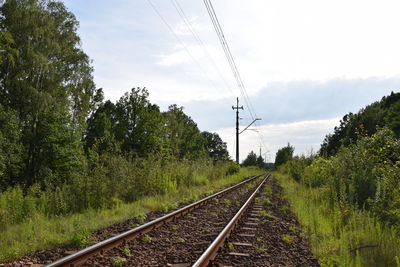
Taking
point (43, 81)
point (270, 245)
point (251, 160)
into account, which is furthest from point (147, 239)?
point (251, 160)

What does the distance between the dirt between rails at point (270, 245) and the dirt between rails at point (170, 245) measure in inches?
19.9

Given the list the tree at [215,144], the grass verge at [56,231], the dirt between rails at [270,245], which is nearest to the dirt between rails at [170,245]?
the dirt between rails at [270,245]

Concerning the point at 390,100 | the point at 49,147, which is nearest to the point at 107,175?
the point at 49,147

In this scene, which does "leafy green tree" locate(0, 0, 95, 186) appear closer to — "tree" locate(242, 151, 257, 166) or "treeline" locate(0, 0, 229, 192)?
"treeline" locate(0, 0, 229, 192)

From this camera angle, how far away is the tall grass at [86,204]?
21.3ft

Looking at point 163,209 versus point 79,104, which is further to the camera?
point 79,104

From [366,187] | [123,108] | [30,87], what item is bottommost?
[366,187]

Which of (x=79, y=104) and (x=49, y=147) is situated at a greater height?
(x=79, y=104)

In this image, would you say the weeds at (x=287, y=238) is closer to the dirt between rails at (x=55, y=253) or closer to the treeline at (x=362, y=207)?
the treeline at (x=362, y=207)

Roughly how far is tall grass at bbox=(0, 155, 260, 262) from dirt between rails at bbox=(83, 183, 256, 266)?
943mm

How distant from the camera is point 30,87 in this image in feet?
86.6

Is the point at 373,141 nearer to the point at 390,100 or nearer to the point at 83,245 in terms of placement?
the point at 83,245

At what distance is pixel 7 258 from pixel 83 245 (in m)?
1.20

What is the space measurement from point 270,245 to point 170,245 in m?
1.97
